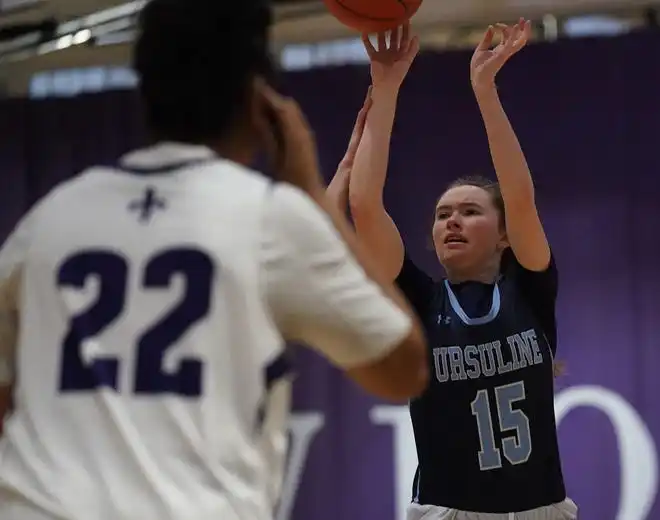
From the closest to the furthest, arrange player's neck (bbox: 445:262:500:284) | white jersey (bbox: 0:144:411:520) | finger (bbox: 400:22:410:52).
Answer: white jersey (bbox: 0:144:411:520) → finger (bbox: 400:22:410:52) → player's neck (bbox: 445:262:500:284)

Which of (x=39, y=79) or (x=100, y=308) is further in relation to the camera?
(x=39, y=79)

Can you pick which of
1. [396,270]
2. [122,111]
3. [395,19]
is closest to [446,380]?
[396,270]

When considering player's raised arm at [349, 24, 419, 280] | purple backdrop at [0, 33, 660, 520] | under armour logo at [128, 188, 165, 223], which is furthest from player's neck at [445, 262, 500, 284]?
purple backdrop at [0, 33, 660, 520]

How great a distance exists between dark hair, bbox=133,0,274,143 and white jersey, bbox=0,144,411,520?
5 centimetres

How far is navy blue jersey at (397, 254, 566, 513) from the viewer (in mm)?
2357

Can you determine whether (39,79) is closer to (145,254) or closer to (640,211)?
(640,211)

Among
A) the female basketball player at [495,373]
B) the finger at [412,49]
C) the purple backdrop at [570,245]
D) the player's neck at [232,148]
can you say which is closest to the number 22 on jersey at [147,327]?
the player's neck at [232,148]

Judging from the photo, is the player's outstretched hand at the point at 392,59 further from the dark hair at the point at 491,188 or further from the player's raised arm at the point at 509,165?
the dark hair at the point at 491,188

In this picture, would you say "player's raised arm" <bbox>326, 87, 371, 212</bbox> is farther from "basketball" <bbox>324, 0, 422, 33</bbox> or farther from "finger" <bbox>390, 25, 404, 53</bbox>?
"basketball" <bbox>324, 0, 422, 33</bbox>

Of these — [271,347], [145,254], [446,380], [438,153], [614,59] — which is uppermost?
[614,59]

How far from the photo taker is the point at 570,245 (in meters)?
4.77

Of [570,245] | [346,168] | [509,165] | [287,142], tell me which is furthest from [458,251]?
[570,245]

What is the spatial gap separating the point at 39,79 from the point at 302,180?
4.92 meters

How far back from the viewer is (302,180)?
3.91ft
